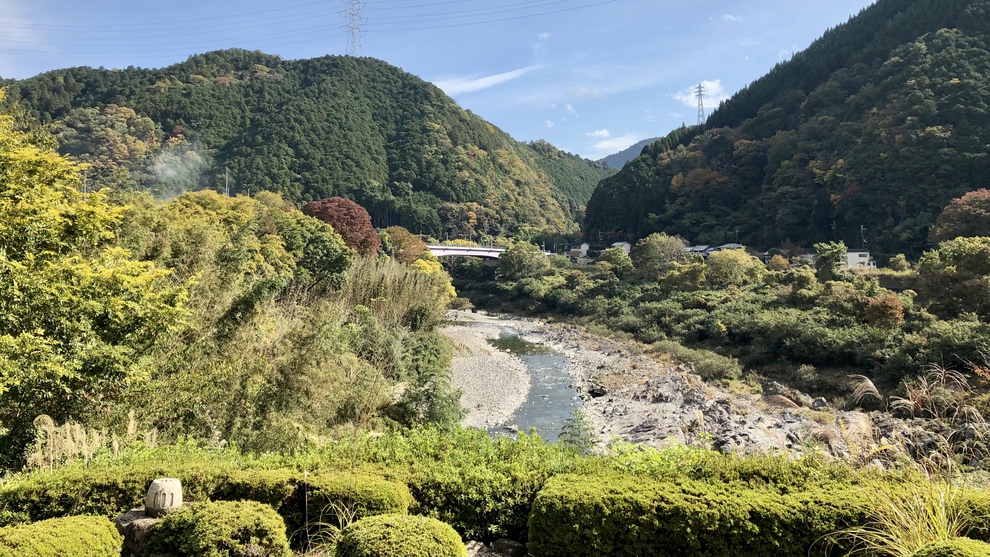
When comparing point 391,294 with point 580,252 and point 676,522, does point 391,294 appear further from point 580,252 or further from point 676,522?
point 580,252

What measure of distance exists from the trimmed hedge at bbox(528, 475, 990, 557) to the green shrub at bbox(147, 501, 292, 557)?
1718mm

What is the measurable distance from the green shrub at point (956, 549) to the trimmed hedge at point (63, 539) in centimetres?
460

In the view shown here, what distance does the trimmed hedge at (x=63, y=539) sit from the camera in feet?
9.36

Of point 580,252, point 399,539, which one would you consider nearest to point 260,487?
point 399,539

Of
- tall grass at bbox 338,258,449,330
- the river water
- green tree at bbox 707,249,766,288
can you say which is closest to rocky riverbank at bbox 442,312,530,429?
the river water

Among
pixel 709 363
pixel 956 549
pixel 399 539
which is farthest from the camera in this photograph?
pixel 709 363

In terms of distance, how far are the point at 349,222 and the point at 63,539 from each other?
2583 cm

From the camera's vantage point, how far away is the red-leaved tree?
26.7m

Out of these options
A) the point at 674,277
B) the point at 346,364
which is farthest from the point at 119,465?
the point at 674,277

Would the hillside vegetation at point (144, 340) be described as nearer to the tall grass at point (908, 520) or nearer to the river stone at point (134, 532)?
the river stone at point (134, 532)

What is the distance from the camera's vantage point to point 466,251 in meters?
51.5

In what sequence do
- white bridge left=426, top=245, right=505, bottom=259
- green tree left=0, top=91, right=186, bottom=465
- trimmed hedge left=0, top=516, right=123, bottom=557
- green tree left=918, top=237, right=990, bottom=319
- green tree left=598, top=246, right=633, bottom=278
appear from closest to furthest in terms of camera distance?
trimmed hedge left=0, top=516, right=123, bottom=557, green tree left=0, top=91, right=186, bottom=465, green tree left=918, top=237, right=990, bottom=319, green tree left=598, top=246, right=633, bottom=278, white bridge left=426, top=245, right=505, bottom=259

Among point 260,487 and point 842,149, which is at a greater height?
point 842,149

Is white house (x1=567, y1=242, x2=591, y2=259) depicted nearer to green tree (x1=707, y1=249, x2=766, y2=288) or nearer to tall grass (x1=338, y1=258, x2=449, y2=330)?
green tree (x1=707, y1=249, x2=766, y2=288)
